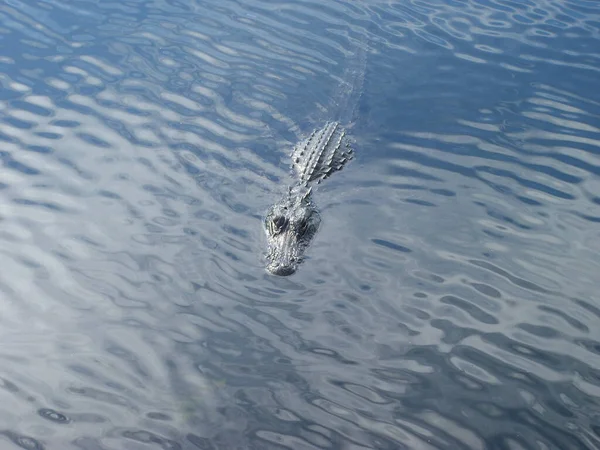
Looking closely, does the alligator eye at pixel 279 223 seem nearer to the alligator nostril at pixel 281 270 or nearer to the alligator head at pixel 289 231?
the alligator head at pixel 289 231

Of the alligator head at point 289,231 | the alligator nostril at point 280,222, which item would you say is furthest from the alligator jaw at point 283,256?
the alligator nostril at point 280,222

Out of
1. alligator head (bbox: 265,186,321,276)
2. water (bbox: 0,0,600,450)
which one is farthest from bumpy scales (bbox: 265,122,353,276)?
water (bbox: 0,0,600,450)

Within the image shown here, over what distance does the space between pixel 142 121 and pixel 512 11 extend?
780 cm

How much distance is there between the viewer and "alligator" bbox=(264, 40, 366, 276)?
718 cm

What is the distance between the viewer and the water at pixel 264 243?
222 inches

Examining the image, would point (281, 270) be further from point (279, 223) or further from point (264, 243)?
point (279, 223)

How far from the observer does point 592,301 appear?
6742 millimetres

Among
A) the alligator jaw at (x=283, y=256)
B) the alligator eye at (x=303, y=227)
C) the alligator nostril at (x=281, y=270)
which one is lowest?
the alligator nostril at (x=281, y=270)

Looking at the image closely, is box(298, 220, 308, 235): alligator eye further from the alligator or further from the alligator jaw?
the alligator jaw

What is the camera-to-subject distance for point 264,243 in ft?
23.9

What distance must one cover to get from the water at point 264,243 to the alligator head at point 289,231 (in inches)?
5.1

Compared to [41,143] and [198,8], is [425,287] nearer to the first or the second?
[41,143]

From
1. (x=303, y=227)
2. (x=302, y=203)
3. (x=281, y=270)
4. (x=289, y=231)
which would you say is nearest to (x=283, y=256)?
(x=281, y=270)

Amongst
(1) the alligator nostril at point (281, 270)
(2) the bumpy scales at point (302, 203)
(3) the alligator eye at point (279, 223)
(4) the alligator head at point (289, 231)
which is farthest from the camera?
(3) the alligator eye at point (279, 223)
